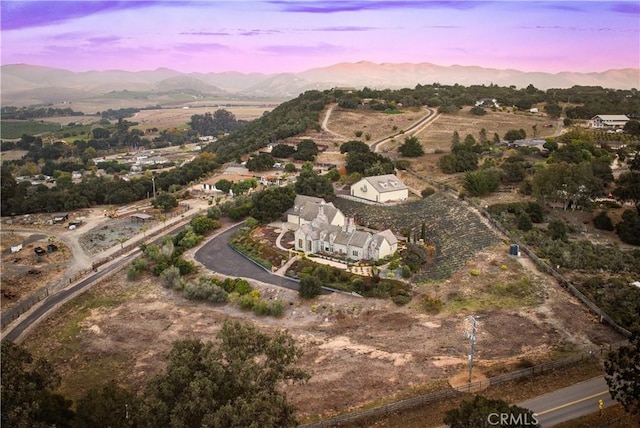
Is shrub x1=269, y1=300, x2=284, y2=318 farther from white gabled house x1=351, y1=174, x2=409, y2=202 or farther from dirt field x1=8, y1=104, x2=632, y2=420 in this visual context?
white gabled house x1=351, y1=174, x2=409, y2=202

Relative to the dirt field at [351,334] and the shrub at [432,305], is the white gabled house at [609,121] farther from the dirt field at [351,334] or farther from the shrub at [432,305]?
the shrub at [432,305]

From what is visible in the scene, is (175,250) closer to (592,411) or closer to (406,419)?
(406,419)

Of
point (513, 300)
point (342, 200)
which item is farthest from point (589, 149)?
point (513, 300)

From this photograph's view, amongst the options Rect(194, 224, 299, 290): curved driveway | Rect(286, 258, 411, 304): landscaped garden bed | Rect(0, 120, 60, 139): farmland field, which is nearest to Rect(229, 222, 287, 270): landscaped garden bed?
Rect(194, 224, 299, 290): curved driveway

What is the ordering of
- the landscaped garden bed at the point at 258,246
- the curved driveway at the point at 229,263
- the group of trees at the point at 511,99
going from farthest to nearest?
the group of trees at the point at 511,99, the landscaped garden bed at the point at 258,246, the curved driveway at the point at 229,263

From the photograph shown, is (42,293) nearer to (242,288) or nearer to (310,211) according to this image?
(242,288)

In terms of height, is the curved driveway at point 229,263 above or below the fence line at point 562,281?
below

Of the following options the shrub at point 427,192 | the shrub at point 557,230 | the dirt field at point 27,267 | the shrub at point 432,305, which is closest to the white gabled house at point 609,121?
the shrub at point 427,192
